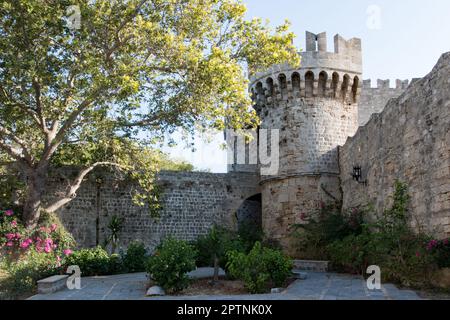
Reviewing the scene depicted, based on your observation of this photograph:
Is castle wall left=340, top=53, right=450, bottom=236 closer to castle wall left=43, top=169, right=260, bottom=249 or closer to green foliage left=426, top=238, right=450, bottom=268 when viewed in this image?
green foliage left=426, top=238, right=450, bottom=268

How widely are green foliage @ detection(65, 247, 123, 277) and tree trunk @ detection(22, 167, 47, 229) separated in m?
2.03

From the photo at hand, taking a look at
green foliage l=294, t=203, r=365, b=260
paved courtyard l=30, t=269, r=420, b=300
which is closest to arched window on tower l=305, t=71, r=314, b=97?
green foliage l=294, t=203, r=365, b=260

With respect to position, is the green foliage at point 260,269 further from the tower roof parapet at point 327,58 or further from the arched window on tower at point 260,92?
the arched window on tower at point 260,92

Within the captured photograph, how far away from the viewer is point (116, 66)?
39.3 feet

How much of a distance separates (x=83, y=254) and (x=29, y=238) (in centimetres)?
203

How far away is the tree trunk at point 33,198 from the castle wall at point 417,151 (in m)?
8.96

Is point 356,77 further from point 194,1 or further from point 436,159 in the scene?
point 436,159

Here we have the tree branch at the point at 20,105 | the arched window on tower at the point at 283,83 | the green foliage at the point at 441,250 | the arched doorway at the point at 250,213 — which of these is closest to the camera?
the green foliage at the point at 441,250

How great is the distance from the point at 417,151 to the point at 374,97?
16.6 m

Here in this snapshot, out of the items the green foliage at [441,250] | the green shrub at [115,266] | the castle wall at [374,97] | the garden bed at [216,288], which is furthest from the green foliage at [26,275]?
the castle wall at [374,97]

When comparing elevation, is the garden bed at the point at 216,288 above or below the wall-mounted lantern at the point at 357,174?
below

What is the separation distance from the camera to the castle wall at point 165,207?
15961 millimetres

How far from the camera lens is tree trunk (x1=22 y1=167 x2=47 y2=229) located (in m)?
12.6

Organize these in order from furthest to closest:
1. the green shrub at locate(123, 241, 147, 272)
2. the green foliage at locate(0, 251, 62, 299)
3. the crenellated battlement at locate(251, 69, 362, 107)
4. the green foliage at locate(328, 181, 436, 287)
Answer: the crenellated battlement at locate(251, 69, 362, 107) < the green shrub at locate(123, 241, 147, 272) < the green foliage at locate(0, 251, 62, 299) < the green foliage at locate(328, 181, 436, 287)
